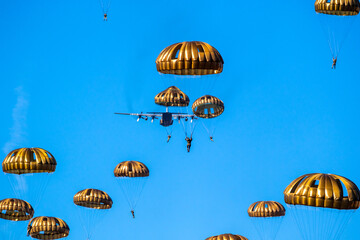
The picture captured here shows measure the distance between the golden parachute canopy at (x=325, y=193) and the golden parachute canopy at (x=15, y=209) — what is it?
1129 inches

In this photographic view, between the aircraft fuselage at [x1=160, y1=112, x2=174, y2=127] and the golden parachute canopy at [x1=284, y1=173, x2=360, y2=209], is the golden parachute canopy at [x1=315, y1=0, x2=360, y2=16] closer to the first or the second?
the golden parachute canopy at [x1=284, y1=173, x2=360, y2=209]

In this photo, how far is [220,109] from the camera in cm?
7569

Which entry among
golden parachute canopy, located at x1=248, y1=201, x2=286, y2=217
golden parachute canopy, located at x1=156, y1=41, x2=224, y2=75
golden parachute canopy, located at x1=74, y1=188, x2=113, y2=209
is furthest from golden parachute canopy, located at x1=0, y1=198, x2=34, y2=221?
golden parachute canopy, located at x1=156, y1=41, x2=224, y2=75

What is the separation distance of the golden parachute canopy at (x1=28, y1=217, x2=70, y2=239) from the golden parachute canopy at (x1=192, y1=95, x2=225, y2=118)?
15117 millimetres

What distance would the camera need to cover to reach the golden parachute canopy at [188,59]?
5250 cm

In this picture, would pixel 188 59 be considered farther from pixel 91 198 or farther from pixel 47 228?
pixel 91 198

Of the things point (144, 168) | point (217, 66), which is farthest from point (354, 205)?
point (144, 168)

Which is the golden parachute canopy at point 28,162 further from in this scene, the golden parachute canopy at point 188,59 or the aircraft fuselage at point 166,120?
the aircraft fuselage at point 166,120

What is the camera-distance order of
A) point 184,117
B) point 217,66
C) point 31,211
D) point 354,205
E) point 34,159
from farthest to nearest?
1. point 184,117
2. point 31,211
3. point 34,159
4. point 217,66
5. point 354,205

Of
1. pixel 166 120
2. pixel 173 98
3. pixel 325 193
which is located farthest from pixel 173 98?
pixel 325 193

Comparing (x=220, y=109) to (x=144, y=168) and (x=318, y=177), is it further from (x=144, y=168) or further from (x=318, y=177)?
(x=318, y=177)

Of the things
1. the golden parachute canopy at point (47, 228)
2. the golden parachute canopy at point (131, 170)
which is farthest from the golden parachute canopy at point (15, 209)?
the golden parachute canopy at point (131, 170)

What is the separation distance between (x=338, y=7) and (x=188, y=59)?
48.5ft

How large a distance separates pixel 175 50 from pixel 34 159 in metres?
15.2
